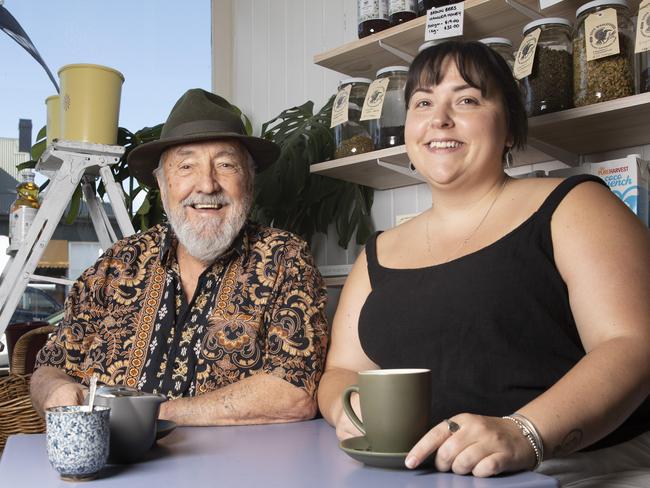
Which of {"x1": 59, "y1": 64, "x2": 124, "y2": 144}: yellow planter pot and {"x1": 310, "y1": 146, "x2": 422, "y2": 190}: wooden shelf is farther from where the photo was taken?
{"x1": 59, "y1": 64, "x2": 124, "y2": 144}: yellow planter pot

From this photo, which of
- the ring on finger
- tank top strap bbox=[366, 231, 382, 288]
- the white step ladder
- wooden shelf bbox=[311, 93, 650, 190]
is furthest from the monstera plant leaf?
the ring on finger

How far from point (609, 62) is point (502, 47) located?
31 cm

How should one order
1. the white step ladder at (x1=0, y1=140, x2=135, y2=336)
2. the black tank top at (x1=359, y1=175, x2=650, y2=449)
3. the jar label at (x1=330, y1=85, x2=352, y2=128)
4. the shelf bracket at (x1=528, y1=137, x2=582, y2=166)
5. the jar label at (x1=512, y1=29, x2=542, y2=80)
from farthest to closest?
the white step ladder at (x1=0, y1=140, x2=135, y2=336) < the jar label at (x1=330, y1=85, x2=352, y2=128) < the shelf bracket at (x1=528, y1=137, x2=582, y2=166) < the jar label at (x1=512, y1=29, x2=542, y2=80) < the black tank top at (x1=359, y1=175, x2=650, y2=449)

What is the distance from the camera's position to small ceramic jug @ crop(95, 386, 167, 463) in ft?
3.14

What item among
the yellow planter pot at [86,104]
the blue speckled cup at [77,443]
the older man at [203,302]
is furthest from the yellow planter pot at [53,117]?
the blue speckled cup at [77,443]

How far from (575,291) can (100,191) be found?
210 centimetres

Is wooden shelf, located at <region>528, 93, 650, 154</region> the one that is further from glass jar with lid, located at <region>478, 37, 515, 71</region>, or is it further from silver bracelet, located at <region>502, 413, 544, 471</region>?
silver bracelet, located at <region>502, 413, 544, 471</region>

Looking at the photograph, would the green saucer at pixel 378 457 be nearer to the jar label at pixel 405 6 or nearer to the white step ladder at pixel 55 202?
the jar label at pixel 405 6

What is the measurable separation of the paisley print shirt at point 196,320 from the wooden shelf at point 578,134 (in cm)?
43

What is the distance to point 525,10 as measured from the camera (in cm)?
183

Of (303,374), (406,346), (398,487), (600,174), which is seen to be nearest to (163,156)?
(303,374)

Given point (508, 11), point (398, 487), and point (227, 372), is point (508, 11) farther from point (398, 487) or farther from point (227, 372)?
point (398, 487)

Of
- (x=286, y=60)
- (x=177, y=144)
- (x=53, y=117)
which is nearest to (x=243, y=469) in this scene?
(x=177, y=144)

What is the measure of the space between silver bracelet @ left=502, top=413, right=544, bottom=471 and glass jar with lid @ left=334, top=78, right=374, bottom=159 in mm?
1342
